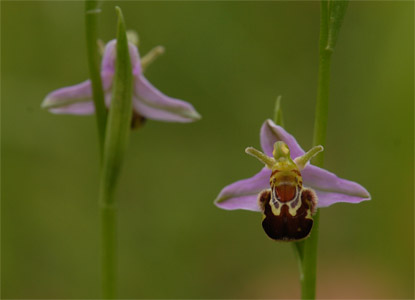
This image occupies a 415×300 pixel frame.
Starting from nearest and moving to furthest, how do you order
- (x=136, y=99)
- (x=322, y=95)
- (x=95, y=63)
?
1. (x=322, y=95)
2. (x=95, y=63)
3. (x=136, y=99)

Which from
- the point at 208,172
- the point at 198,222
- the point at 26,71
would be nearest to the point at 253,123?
the point at 208,172

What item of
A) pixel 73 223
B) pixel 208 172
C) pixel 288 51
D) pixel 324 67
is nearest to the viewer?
pixel 324 67

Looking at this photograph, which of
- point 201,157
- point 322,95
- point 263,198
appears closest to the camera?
point 322,95

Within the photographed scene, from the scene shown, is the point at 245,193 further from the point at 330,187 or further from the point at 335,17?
the point at 335,17

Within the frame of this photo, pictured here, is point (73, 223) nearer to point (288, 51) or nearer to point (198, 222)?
point (198, 222)

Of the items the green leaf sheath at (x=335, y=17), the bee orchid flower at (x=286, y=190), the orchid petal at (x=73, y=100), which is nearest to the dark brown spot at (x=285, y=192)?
the bee orchid flower at (x=286, y=190)

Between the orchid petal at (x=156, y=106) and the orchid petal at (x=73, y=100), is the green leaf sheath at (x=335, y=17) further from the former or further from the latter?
the orchid petal at (x=73, y=100)

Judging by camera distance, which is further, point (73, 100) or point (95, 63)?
point (73, 100)

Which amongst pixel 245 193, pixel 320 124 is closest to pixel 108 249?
pixel 245 193
